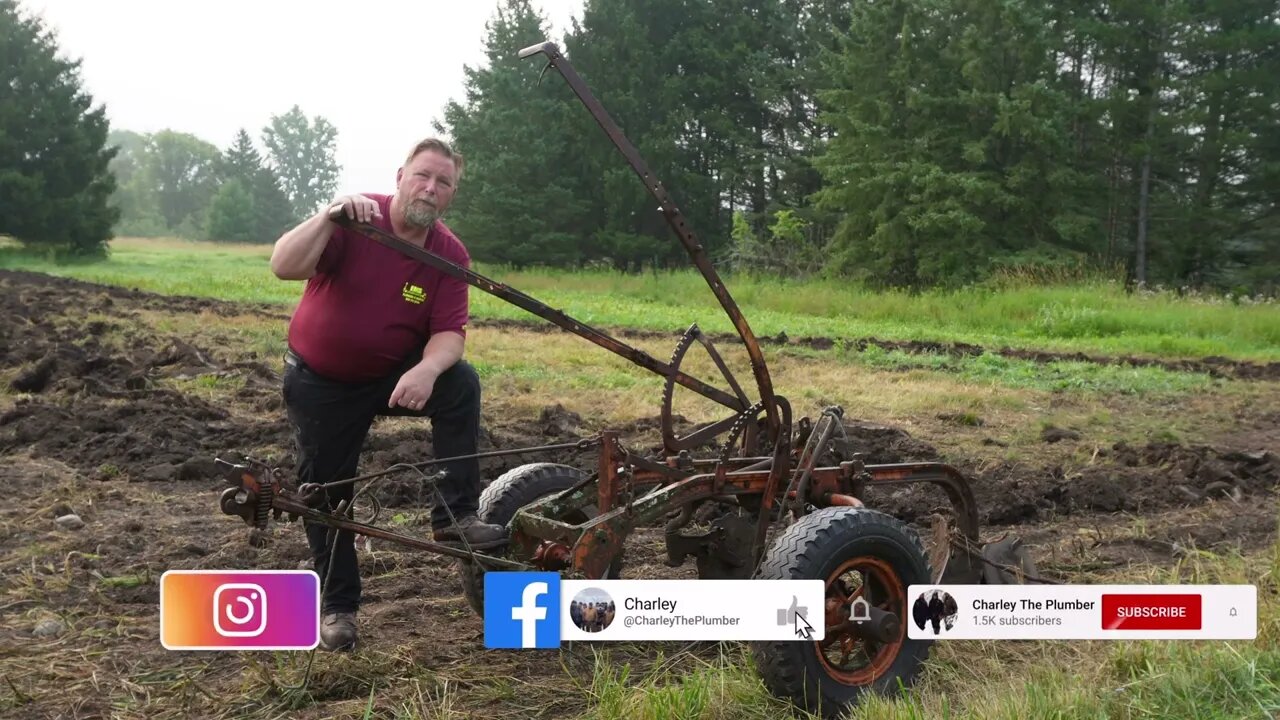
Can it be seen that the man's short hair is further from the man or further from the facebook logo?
the facebook logo

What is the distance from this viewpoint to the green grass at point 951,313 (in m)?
15.5

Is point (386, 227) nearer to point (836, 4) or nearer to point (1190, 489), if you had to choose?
point (1190, 489)

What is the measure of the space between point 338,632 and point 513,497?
0.82m

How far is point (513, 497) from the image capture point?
420 centimetres

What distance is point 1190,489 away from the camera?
21.0ft

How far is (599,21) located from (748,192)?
8254mm

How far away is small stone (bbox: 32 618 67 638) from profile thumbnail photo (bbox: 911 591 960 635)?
3225 mm

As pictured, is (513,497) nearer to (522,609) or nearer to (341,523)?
(522,609)

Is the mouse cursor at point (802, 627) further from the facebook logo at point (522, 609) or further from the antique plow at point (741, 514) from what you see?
the facebook logo at point (522, 609)

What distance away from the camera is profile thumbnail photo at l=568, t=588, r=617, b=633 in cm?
342

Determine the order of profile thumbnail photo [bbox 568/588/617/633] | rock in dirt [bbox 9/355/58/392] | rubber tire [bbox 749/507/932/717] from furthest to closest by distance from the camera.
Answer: rock in dirt [bbox 9/355/58/392]
profile thumbnail photo [bbox 568/588/617/633]
rubber tire [bbox 749/507/932/717]

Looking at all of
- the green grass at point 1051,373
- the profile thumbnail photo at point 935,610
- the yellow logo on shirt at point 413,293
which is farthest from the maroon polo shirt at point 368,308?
the green grass at point 1051,373

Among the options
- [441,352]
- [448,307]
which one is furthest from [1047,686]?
[448,307]

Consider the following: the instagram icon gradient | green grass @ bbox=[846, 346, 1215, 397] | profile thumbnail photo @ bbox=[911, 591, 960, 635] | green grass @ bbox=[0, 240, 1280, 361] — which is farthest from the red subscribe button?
green grass @ bbox=[0, 240, 1280, 361]
